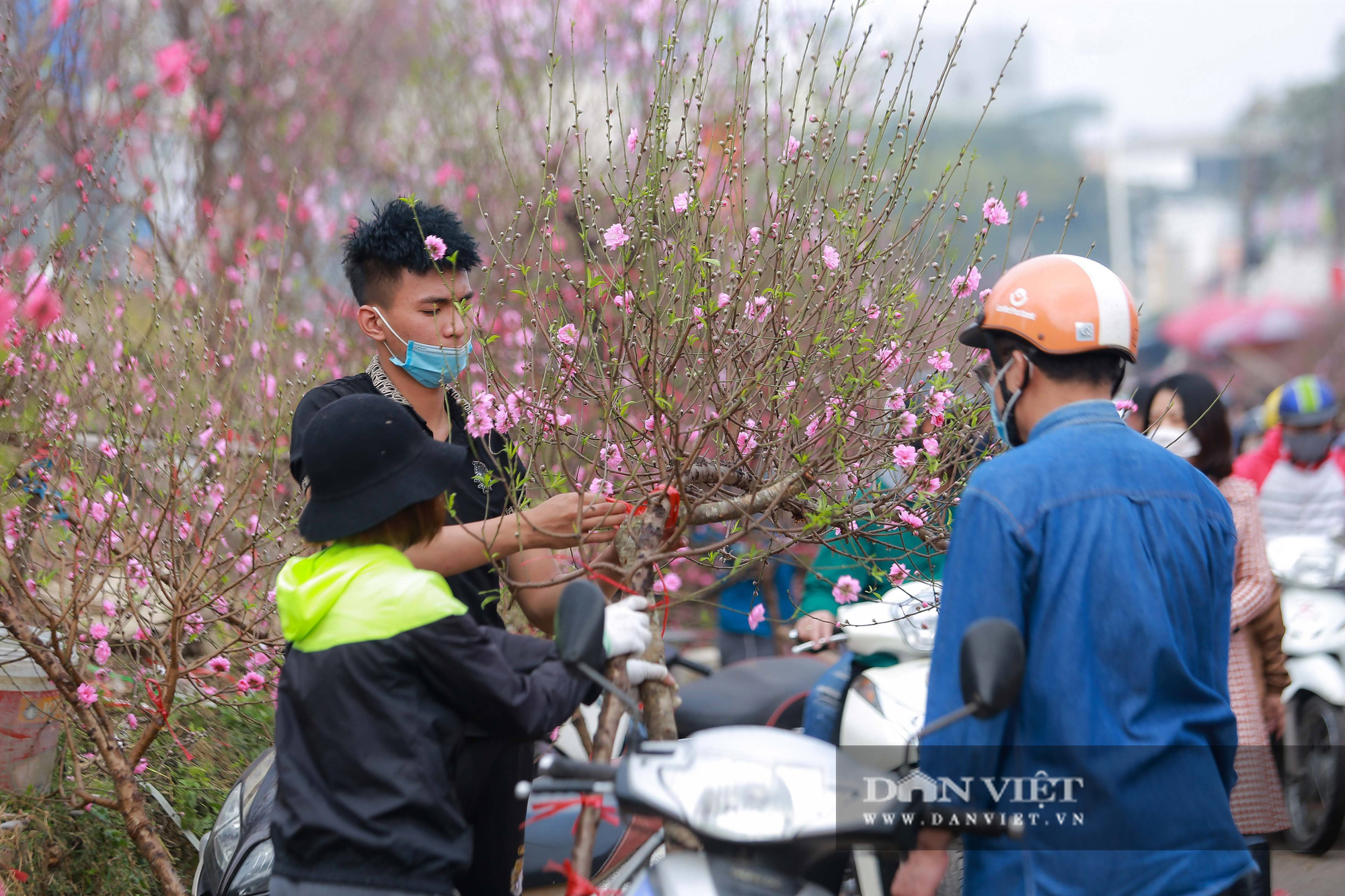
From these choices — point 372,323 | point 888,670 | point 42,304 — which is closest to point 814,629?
point 888,670

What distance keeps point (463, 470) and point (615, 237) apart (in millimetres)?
714

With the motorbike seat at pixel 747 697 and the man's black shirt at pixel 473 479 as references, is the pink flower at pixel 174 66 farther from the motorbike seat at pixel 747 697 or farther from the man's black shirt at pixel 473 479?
the man's black shirt at pixel 473 479

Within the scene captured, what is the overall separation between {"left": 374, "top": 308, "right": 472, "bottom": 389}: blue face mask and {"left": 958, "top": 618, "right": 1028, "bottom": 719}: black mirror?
1719mm

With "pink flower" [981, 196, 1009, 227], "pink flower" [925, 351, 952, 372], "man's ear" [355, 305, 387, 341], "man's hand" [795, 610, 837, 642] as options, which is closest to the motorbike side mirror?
"pink flower" [925, 351, 952, 372]

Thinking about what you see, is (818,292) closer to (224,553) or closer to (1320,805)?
(224,553)

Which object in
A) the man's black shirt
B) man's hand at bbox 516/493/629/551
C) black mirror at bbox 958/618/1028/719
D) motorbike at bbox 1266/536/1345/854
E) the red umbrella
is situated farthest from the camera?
the red umbrella

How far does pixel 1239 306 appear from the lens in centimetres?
5297

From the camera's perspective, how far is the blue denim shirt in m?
2.05

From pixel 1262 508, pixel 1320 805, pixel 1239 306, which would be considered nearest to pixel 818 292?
pixel 1320 805

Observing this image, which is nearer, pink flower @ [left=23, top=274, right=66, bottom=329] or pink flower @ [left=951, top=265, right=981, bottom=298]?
pink flower @ [left=951, top=265, right=981, bottom=298]

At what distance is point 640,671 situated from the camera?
231cm

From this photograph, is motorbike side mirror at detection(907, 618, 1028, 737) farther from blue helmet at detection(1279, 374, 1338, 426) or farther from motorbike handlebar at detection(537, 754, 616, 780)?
blue helmet at detection(1279, 374, 1338, 426)

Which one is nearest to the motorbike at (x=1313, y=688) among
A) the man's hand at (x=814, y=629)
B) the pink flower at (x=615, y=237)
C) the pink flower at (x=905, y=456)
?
the man's hand at (x=814, y=629)

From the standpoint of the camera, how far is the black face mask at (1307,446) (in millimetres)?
7043
